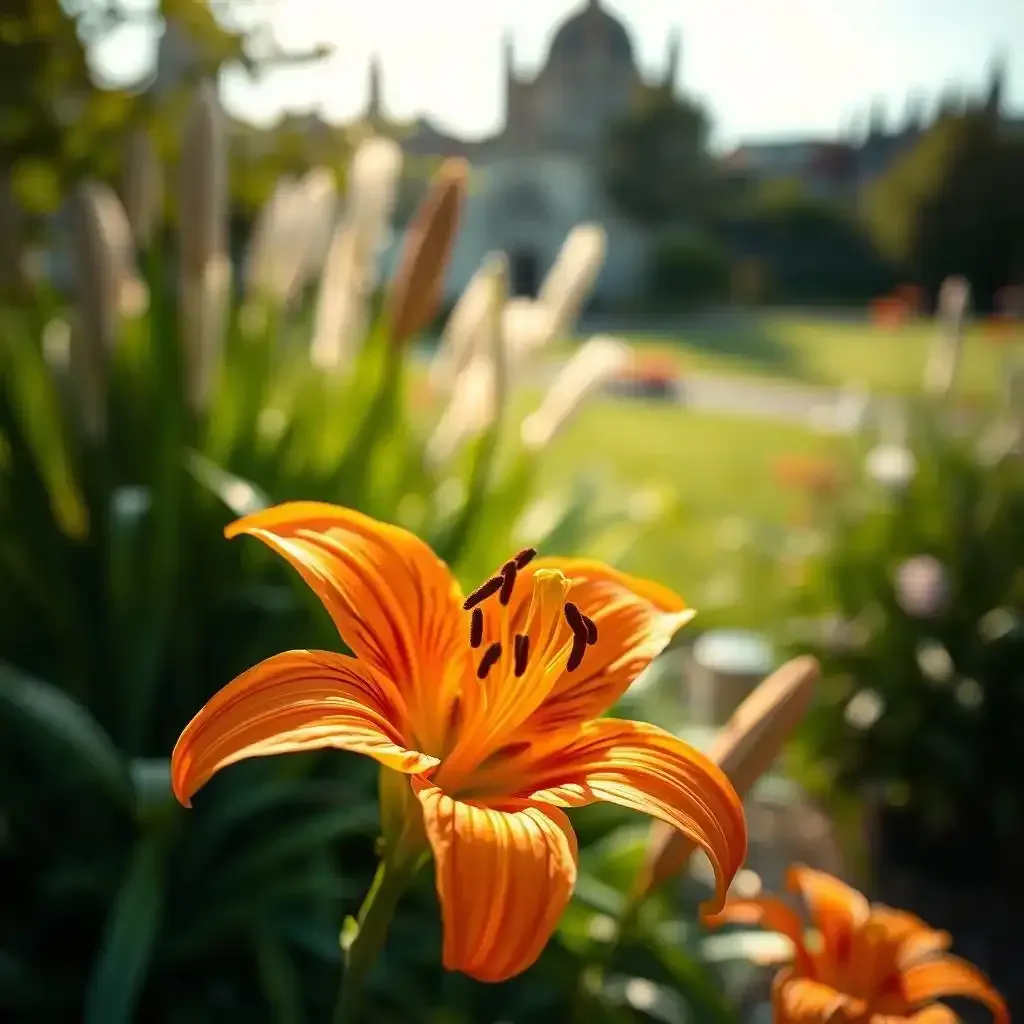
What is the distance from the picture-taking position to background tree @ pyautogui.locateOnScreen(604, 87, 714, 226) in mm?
8836

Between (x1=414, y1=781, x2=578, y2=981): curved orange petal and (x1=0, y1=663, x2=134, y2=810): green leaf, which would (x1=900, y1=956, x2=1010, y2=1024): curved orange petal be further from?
(x1=0, y1=663, x2=134, y2=810): green leaf

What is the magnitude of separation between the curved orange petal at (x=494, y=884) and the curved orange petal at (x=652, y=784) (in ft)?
0.10

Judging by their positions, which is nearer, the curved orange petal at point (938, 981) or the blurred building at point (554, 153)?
the curved orange petal at point (938, 981)

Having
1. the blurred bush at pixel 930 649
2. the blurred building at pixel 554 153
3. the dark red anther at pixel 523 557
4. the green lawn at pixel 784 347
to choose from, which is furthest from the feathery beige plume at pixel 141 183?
the blurred building at pixel 554 153

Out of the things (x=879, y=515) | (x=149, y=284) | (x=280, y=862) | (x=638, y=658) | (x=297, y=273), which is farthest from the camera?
(x=879, y=515)

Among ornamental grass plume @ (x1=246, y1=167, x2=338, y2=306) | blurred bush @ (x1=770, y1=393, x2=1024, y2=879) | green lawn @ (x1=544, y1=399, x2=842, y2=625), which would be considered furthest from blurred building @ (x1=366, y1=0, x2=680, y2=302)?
ornamental grass plume @ (x1=246, y1=167, x2=338, y2=306)

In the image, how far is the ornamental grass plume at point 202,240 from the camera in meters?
0.65

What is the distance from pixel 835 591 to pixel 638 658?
1022mm

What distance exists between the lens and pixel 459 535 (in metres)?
0.73

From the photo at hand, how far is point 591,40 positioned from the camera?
6.20 metres

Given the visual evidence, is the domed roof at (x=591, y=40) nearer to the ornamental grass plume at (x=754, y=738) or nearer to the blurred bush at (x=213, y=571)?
the blurred bush at (x=213, y=571)

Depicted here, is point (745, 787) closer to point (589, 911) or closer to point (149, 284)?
point (589, 911)

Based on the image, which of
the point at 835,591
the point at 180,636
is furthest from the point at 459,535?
the point at 835,591

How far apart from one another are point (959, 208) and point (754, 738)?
4963mm
